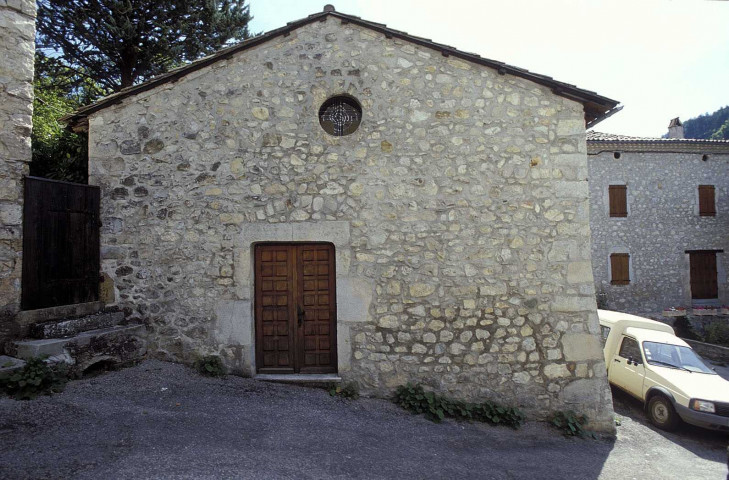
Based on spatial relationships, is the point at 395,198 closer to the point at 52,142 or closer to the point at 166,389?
the point at 166,389

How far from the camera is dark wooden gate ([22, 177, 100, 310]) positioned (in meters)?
4.45

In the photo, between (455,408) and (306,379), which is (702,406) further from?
(306,379)

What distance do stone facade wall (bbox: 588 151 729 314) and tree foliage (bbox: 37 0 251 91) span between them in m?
12.0

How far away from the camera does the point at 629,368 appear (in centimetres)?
653

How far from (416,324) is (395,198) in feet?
5.28

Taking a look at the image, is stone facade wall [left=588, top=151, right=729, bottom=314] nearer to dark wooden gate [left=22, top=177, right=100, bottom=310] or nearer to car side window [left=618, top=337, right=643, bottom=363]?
car side window [left=618, top=337, right=643, bottom=363]

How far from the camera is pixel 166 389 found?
4.42 m

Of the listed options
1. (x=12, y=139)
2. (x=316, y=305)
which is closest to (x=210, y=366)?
(x=316, y=305)

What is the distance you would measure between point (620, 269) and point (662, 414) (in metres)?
8.50

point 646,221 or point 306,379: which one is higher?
point 646,221

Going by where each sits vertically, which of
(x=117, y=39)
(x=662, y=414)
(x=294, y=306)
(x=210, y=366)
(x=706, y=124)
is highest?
(x=706, y=124)

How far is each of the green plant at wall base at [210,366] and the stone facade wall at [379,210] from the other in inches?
4.6

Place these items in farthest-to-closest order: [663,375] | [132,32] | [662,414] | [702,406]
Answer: [132,32] → [663,375] → [662,414] → [702,406]

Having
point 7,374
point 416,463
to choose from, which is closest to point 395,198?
point 416,463
